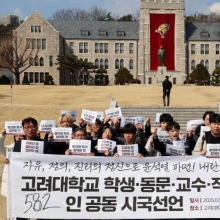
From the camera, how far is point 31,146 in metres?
6.77

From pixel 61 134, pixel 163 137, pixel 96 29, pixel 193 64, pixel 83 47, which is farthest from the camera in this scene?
pixel 96 29

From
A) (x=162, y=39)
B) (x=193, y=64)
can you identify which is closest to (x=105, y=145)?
(x=162, y=39)

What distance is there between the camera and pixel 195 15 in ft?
368

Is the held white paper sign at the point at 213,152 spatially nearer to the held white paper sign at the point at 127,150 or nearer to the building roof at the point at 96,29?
the held white paper sign at the point at 127,150

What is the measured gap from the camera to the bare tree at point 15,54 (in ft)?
210

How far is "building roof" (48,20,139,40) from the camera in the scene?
7706 centimetres

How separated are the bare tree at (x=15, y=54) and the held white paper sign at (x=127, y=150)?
5789 centimetres

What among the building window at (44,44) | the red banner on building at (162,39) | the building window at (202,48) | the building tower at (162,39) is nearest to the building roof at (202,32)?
the building window at (202,48)

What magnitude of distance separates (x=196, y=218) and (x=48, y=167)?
7.65ft

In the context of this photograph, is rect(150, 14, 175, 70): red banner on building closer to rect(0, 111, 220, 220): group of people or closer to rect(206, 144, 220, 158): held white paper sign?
rect(0, 111, 220, 220): group of people

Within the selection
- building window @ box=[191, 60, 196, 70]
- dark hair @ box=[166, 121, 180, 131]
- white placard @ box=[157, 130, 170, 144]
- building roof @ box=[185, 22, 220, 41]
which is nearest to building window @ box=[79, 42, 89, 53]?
building roof @ box=[185, 22, 220, 41]

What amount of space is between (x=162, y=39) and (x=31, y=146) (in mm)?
68508

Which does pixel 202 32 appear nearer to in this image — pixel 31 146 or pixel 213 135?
pixel 213 135

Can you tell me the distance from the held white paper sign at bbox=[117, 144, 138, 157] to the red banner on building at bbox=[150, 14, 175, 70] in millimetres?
67485
